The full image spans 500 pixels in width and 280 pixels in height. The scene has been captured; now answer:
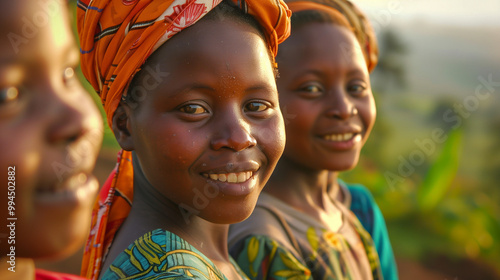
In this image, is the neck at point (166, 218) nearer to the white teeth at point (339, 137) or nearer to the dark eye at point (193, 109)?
the dark eye at point (193, 109)

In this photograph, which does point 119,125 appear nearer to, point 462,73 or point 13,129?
point 13,129

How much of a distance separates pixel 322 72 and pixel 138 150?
1.10m

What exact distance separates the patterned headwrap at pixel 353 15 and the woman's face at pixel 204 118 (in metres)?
0.97

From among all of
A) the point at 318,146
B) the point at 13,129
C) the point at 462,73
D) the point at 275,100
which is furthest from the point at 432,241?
the point at 13,129

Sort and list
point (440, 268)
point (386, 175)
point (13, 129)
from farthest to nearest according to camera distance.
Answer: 1. point (386, 175)
2. point (440, 268)
3. point (13, 129)

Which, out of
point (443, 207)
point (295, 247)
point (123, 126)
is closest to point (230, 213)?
point (123, 126)

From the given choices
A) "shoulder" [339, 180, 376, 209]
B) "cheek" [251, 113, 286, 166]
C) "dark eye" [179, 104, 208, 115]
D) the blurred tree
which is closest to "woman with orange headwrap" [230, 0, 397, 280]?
"shoulder" [339, 180, 376, 209]

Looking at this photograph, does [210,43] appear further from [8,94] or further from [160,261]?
[8,94]

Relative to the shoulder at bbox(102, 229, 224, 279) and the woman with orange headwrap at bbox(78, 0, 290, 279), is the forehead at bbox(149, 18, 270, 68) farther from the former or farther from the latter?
the shoulder at bbox(102, 229, 224, 279)

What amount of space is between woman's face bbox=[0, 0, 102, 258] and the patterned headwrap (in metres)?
1.75

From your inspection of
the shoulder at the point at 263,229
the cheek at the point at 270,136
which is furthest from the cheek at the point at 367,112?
the cheek at the point at 270,136

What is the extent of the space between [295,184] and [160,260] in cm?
129

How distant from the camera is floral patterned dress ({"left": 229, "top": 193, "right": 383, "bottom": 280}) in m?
2.36

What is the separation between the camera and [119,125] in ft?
6.18
